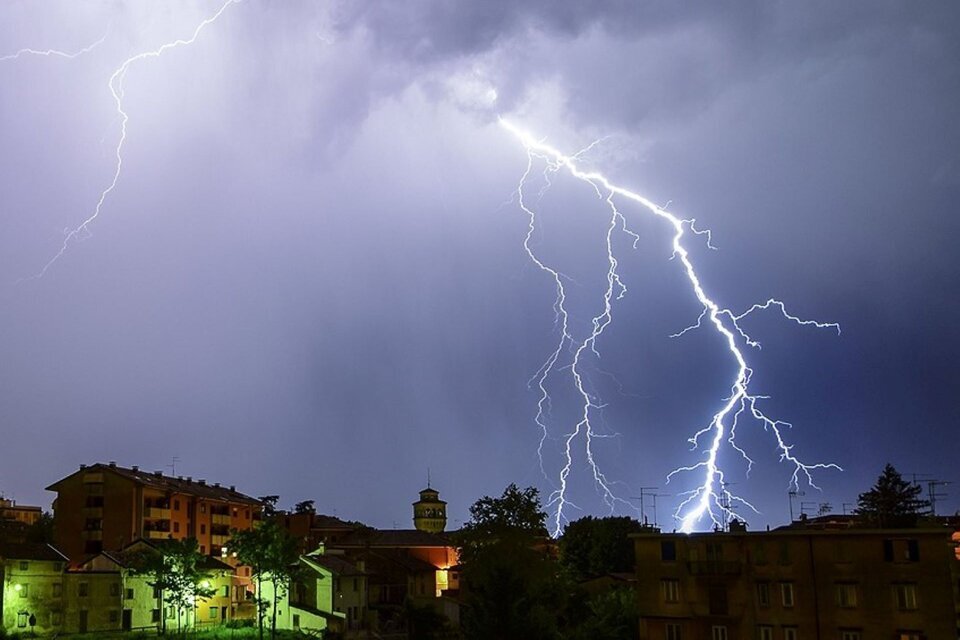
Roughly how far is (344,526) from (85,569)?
33.1 metres

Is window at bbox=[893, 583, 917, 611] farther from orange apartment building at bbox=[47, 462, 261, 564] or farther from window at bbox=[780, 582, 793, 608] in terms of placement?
orange apartment building at bbox=[47, 462, 261, 564]

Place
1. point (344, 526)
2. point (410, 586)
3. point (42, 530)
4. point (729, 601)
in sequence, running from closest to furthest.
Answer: point (729, 601)
point (410, 586)
point (42, 530)
point (344, 526)

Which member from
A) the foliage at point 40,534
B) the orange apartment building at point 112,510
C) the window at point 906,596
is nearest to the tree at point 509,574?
the window at point 906,596

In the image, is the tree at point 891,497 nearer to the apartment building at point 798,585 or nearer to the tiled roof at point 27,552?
the apartment building at point 798,585

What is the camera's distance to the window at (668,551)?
37.2 meters

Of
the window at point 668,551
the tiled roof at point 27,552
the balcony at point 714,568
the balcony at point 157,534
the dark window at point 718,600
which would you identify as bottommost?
the dark window at point 718,600

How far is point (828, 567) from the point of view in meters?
33.9

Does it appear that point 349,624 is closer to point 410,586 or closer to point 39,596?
point 410,586

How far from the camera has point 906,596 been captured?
32312mm

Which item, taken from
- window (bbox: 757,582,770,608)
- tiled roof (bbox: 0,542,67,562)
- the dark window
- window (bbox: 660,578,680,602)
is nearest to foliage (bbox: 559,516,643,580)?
window (bbox: 660,578,680,602)

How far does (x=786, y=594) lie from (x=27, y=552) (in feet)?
105

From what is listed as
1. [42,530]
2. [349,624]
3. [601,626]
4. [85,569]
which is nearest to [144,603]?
[85,569]

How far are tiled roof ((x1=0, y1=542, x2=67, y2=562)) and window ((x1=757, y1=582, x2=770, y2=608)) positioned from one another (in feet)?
99.0

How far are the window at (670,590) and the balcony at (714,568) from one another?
952 millimetres
